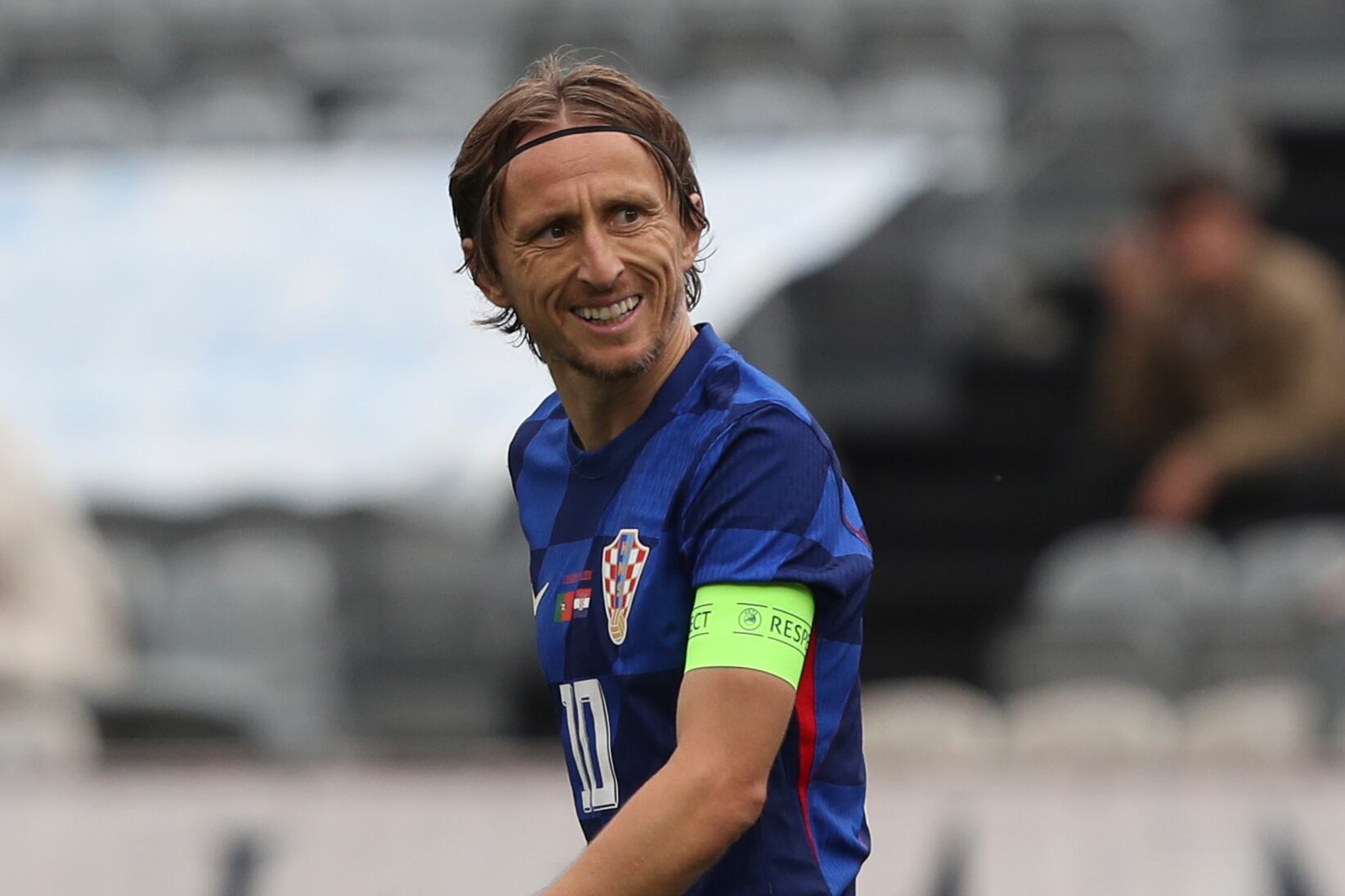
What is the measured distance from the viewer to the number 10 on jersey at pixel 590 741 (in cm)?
156

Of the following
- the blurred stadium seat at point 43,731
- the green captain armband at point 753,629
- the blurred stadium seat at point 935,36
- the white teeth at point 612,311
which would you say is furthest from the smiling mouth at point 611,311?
the blurred stadium seat at point 935,36

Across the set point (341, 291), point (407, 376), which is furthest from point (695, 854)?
point (341, 291)

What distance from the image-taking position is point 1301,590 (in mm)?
6035

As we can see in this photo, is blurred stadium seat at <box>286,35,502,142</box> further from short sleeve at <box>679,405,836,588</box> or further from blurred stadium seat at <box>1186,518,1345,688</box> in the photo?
short sleeve at <box>679,405,836,588</box>

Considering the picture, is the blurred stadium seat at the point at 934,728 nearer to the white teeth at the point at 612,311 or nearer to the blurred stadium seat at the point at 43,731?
the blurred stadium seat at the point at 43,731

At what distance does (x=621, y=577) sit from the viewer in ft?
5.04

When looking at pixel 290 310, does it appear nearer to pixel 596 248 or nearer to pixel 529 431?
pixel 529 431

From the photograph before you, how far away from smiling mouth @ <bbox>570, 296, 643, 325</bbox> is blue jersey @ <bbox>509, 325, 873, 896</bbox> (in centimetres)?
7

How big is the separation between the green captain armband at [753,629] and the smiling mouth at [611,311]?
211 millimetres

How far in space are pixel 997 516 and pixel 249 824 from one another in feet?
13.0

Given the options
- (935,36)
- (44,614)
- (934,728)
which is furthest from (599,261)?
(935,36)

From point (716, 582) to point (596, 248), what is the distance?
251 mm

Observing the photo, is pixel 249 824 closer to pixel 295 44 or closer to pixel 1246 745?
pixel 1246 745

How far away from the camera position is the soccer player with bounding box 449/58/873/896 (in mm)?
1438
